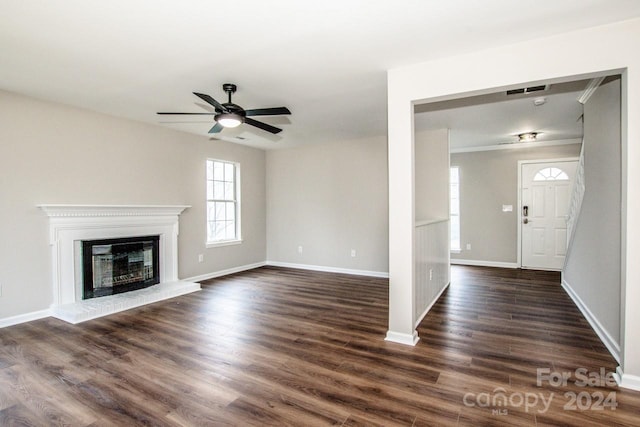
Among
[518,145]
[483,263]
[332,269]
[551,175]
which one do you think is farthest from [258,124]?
[551,175]

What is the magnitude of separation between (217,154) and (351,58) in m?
3.69

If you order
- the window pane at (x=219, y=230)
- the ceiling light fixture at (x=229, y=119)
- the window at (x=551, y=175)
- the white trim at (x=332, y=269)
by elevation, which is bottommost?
the white trim at (x=332, y=269)

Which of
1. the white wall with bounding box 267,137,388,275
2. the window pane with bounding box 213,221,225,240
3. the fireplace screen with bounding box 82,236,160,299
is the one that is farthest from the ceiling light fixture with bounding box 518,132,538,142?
the fireplace screen with bounding box 82,236,160,299

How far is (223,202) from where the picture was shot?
602 centimetres

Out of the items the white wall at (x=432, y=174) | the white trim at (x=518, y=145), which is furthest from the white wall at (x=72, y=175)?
the white trim at (x=518, y=145)

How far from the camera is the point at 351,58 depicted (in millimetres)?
2711

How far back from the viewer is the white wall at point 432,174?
4.98m

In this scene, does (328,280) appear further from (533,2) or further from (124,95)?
(533,2)

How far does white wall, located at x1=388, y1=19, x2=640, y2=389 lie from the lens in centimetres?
215

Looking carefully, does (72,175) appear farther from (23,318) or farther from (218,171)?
(218,171)

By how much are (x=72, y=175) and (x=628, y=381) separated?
18.5 ft

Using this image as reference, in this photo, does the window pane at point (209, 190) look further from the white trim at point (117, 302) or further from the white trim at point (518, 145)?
the white trim at point (518, 145)

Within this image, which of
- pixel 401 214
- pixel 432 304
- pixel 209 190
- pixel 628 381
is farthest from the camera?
pixel 209 190

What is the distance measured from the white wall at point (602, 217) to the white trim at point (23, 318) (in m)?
5.63
